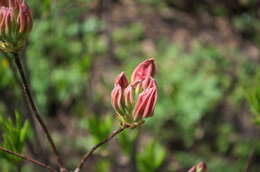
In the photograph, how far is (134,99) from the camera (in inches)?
46.6

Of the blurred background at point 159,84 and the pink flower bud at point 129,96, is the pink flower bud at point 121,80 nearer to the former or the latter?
the pink flower bud at point 129,96

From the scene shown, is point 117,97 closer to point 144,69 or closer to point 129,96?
point 129,96

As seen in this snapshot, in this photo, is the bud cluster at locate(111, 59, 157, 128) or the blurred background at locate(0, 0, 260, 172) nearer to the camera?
the bud cluster at locate(111, 59, 157, 128)

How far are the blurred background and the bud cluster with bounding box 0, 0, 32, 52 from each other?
6.14ft

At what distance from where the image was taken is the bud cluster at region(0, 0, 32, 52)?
1.08 metres

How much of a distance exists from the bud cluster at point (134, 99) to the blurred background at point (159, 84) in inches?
72.1

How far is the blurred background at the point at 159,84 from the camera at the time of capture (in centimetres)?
355

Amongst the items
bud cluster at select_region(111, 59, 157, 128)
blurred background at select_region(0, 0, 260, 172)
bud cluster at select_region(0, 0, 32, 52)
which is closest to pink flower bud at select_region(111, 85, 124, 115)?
bud cluster at select_region(111, 59, 157, 128)

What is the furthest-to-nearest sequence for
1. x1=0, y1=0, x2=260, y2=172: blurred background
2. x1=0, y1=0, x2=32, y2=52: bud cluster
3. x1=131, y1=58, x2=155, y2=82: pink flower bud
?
x1=0, y1=0, x2=260, y2=172: blurred background, x1=131, y1=58, x2=155, y2=82: pink flower bud, x1=0, y1=0, x2=32, y2=52: bud cluster

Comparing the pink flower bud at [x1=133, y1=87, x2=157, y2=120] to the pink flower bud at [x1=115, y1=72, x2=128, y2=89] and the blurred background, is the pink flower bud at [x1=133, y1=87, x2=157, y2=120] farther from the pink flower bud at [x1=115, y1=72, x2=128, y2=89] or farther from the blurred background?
the blurred background

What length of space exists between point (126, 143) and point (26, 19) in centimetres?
93

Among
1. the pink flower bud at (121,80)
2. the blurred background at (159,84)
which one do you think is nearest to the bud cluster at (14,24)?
the pink flower bud at (121,80)

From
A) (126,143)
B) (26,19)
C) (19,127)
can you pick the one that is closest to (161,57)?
(126,143)

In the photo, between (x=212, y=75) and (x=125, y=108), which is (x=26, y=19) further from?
(x=212, y=75)
